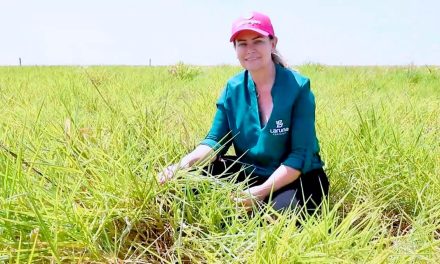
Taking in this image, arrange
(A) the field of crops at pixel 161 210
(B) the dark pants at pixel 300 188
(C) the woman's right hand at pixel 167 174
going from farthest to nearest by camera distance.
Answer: (B) the dark pants at pixel 300 188, (C) the woman's right hand at pixel 167 174, (A) the field of crops at pixel 161 210

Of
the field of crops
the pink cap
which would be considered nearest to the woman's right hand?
the field of crops

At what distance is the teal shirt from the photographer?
1.60 metres

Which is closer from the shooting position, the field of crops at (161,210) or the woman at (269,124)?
the field of crops at (161,210)

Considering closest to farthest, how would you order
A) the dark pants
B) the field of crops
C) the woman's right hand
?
the field of crops, the woman's right hand, the dark pants

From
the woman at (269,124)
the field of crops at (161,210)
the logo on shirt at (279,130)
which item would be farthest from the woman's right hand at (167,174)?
the logo on shirt at (279,130)

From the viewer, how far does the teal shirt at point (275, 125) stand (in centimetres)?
160

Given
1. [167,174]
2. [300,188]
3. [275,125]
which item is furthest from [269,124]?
[167,174]

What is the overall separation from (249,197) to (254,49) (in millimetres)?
528

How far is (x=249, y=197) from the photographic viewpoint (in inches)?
54.8

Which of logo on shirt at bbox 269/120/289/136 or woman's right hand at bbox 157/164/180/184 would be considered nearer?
woman's right hand at bbox 157/164/180/184

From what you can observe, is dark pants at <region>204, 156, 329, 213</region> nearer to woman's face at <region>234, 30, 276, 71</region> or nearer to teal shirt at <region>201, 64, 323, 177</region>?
teal shirt at <region>201, 64, 323, 177</region>

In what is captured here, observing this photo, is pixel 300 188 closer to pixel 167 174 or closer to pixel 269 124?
pixel 269 124

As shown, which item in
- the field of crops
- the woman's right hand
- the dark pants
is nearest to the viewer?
the field of crops

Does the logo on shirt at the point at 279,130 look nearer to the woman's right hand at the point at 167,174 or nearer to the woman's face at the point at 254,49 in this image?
the woman's face at the point at 254,49
